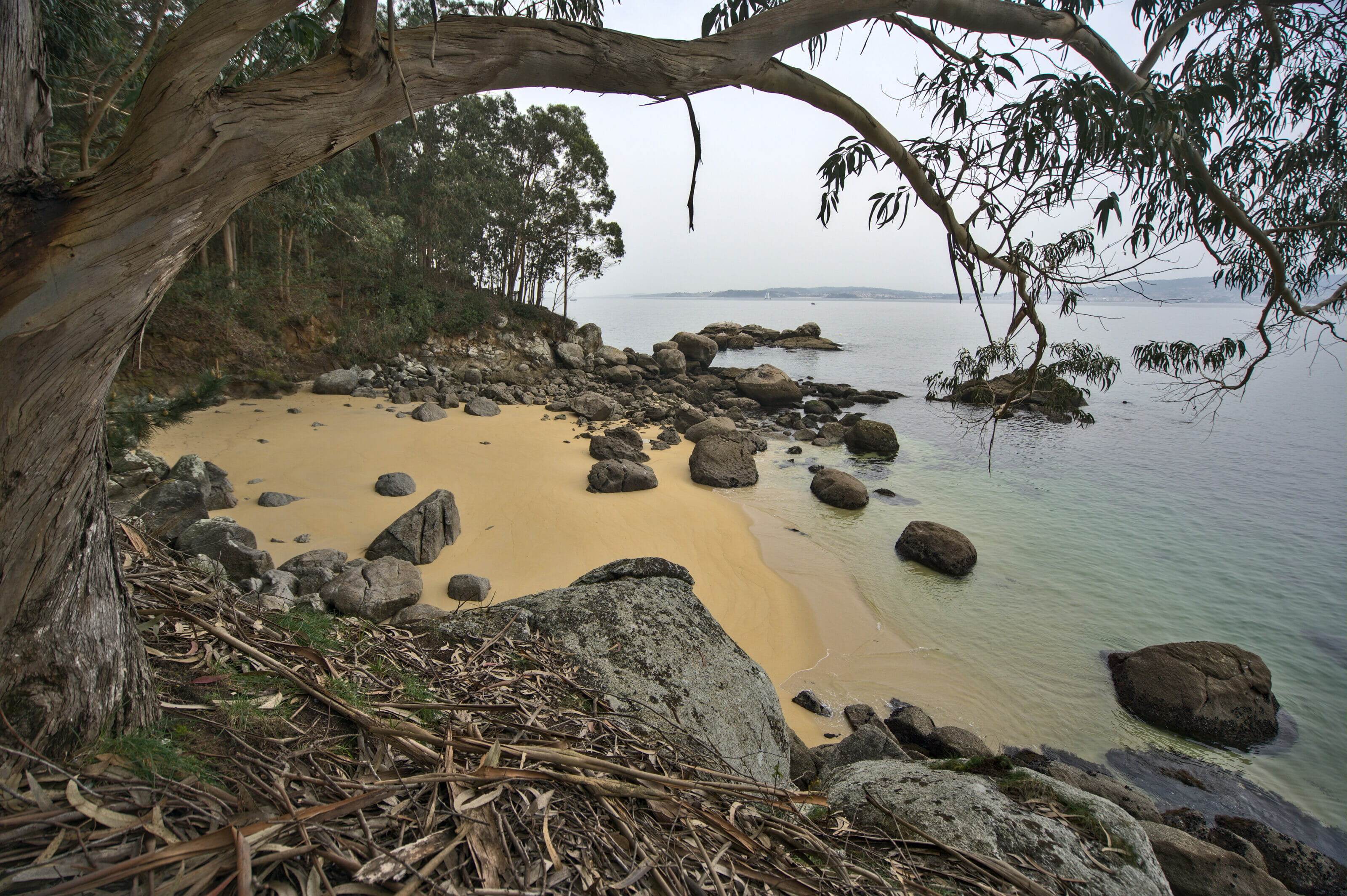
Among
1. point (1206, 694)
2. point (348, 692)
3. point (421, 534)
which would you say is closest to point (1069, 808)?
point (348, 692)

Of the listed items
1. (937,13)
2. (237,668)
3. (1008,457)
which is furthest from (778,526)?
(1008,457)

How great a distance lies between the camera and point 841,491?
11961 mm

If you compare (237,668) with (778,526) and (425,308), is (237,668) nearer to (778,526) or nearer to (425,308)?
(778,526)

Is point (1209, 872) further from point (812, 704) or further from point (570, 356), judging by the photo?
point (570, 356)

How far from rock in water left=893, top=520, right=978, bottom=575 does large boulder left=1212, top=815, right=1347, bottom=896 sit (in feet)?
15.0

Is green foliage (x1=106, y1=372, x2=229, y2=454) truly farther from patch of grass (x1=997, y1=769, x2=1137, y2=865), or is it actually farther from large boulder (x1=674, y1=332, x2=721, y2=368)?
large boulder (x1=674, y1=332, x2=721, y2=368)

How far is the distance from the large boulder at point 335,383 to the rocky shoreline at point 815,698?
6.79 meters

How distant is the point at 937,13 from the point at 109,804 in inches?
150

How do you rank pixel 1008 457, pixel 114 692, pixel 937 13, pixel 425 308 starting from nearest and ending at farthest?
1. pixel 114 692
2. pixel 937 13
3. pixel 1008 457
4. pixel 425 308

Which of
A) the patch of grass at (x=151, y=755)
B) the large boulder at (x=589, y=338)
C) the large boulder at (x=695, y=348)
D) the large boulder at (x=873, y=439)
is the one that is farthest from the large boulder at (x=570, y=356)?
the patch of grass at (x=151, y=755)

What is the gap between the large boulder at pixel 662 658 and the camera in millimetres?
2592

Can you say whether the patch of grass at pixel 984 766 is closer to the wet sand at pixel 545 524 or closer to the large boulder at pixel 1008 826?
the large boulder at pixel 1008 826

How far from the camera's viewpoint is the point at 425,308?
19156 mm

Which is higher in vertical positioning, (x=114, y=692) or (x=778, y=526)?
(x=114, y=692)
